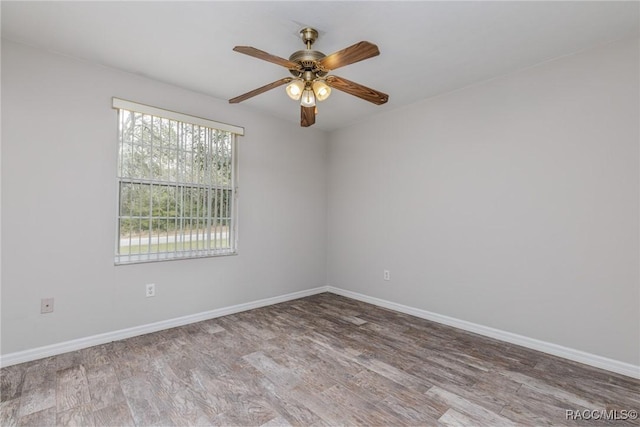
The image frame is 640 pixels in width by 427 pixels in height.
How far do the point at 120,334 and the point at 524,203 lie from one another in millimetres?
3757

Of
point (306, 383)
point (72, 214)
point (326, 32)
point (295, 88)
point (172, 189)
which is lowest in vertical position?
point (306, 383)

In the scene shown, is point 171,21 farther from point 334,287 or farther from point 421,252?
point 334,287

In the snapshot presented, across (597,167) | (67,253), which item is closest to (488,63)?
(597,167)

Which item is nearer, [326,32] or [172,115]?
[326,32]

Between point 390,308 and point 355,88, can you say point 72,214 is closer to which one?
point 355,88

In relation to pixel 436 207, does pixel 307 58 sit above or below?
above

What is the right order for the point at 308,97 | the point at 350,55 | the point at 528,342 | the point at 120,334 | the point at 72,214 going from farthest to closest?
the point at 120,334 < the point at 528,342 < the point at 72,214 < the point at 308,97 < the point at 350,55

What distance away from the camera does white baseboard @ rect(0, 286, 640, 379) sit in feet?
7.45

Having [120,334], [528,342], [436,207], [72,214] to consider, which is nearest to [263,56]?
[72,214]

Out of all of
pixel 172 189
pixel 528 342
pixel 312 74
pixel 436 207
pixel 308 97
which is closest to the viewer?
pixel 312 74

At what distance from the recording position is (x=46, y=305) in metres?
2.43

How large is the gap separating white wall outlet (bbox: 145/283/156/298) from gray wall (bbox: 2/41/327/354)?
0.12 ft

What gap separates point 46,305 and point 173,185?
54.9 inches

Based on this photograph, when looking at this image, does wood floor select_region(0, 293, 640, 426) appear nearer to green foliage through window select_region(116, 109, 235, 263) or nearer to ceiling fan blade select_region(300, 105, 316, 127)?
green foliage through window select_region(116, 109, 235, 263)
